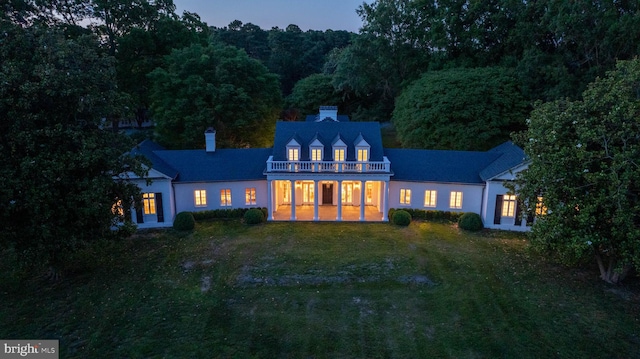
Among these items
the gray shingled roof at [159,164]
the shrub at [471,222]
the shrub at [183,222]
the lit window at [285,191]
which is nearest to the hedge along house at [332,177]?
the gray shingled roof at [159,164]

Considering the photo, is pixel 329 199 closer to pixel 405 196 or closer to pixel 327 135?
pixel 327 135

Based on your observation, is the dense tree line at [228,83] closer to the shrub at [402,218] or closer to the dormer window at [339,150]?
the shrub at [402,218]

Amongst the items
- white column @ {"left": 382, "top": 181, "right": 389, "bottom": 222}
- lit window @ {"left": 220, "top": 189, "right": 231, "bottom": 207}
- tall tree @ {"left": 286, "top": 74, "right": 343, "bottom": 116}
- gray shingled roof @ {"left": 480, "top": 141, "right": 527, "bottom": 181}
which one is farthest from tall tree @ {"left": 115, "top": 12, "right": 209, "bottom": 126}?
gray shingled roof @ {"left": 480, "top": 141, "right": 527, "bottom": 181}

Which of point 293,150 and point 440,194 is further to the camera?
point 440,194

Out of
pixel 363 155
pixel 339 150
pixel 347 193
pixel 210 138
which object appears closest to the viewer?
pixel 363 155

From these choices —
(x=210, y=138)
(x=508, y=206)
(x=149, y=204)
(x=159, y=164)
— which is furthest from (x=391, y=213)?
(x=149, y=204)

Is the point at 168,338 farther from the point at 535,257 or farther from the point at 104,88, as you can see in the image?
the point at 535,257

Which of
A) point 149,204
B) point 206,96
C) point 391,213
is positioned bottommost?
point 391,213

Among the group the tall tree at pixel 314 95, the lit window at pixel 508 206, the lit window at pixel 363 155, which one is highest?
the tall tree at pixel 314 95
